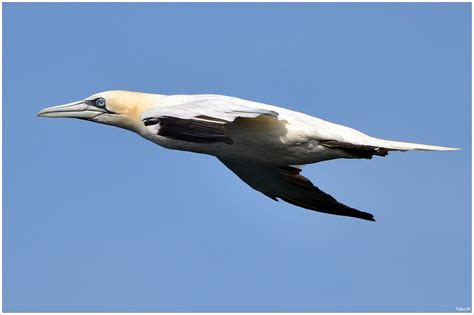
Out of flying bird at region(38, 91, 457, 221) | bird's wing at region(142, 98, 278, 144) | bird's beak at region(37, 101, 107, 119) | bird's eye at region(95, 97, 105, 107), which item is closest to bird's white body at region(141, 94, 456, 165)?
flying bird at region(38, 91, 457, 221)

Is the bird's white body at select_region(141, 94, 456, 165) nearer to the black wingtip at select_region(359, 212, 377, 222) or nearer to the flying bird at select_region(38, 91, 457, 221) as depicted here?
the flying bird at select_region(38, 91, 457, 221)

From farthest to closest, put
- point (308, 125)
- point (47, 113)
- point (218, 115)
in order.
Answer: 1. point (47, 113)
2. point (308, 125)
3. point (218, 115)

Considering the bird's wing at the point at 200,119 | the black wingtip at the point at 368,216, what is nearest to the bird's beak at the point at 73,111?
the bird's wing at the point at 200,119

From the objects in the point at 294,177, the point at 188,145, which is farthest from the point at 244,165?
the point at 188,145

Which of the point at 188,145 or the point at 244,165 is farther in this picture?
the point at 244,165

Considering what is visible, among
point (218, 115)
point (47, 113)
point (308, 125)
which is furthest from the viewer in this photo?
point (47, 113)

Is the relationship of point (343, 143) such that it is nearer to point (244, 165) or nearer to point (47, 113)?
point (244, 165)
